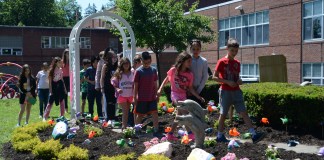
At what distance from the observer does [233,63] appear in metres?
7.34

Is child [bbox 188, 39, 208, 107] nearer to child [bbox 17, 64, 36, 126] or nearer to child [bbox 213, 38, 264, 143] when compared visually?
child [bbox 213, 38, 264, 143]

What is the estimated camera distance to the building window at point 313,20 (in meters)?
23.3

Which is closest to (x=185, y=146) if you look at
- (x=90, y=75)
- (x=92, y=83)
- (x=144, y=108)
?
(x=144, y=108)

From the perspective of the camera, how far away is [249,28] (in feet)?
96.3

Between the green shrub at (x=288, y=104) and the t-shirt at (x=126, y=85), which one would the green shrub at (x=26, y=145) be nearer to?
the t-shirt at (x=126, y=85)

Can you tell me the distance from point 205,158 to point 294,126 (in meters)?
4.26

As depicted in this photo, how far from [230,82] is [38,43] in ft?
145

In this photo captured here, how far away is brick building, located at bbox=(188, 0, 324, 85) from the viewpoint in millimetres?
24016

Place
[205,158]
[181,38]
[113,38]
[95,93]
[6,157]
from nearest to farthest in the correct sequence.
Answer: [205,158] → [6,157] → [95,93] → [181,38] → [113,38]

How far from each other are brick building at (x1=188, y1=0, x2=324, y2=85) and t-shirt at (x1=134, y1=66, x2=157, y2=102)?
17.3 metres

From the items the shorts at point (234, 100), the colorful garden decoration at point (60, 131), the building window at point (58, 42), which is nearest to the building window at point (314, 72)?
the shorts at point (234, 100)

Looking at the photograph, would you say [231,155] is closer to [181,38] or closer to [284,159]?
[284,159]

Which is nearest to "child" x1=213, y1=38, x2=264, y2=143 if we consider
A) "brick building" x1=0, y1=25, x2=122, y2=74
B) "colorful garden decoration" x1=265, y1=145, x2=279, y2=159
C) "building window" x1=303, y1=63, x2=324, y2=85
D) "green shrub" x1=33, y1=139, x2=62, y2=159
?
"colorful garden decoration" x1=265, y1=145, x2=279, y2=159

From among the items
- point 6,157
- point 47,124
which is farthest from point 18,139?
point 47,124
